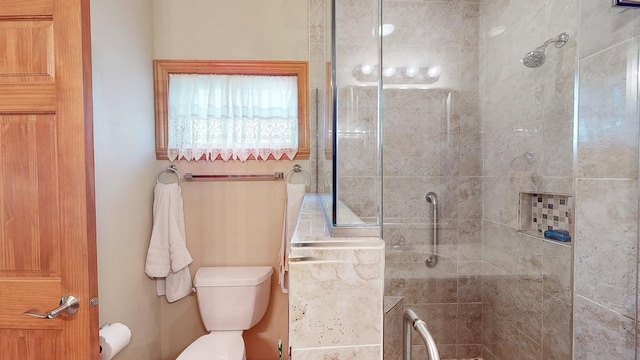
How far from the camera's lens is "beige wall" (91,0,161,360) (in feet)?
4.20

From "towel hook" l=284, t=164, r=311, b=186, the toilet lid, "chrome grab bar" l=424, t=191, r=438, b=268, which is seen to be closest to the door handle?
the toilet lid

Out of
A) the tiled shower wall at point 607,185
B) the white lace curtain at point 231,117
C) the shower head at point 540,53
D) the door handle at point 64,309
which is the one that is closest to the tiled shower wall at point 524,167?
the shower head at point 540,53

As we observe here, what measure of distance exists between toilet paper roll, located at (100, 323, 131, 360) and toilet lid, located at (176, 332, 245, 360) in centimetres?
28

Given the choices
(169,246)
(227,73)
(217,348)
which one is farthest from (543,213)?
(169,246)

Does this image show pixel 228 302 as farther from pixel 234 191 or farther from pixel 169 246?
pixel 234 191

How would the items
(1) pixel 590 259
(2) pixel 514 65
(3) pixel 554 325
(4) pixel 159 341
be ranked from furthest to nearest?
1. (4) pixel 159 341
2. (2) pixel 514 65
3. (3) pixel 554 325
4. (1) pixel 590 259

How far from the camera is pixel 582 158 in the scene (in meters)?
0.88

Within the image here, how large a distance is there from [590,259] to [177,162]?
200 cm

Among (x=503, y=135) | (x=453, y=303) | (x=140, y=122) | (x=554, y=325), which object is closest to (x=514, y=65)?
(x=503, y=135)

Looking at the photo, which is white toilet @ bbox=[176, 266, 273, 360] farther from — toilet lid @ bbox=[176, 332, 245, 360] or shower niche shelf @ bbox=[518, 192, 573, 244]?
shower niche shelf @ bbox=[518, 192, 573, 244]

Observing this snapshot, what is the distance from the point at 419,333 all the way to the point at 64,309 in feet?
3.55

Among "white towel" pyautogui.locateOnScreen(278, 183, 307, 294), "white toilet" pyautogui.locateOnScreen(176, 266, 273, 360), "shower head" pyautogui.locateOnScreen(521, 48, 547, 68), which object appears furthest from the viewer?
"white towel" pyautogui.locateOnScreen(278, 183, 307, 294)

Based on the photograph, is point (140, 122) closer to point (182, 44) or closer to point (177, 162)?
point (177, 162)

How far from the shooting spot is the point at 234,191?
5.97 feet
